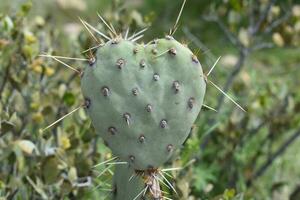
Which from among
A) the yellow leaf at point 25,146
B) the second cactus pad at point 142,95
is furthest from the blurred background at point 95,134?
the second cactus pad at point 142,95

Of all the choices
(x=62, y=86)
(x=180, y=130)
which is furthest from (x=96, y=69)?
(x=62, y=86)

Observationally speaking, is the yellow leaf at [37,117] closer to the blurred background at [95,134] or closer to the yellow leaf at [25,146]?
the blurred background at [95,134]

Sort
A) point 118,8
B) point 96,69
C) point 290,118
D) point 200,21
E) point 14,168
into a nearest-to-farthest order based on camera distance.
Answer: point 96,69 → point 14,168 → point 118,8 → point 290,118 → point 200,21

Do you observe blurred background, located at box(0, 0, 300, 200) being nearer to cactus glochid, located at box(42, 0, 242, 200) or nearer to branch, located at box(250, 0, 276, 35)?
branch, located at box(250, 0, 276, 35)

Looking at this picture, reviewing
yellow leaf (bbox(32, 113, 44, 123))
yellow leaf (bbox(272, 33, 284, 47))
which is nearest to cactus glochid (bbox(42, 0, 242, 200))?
yellow leaf (bbox(32, 113, 44, 123))

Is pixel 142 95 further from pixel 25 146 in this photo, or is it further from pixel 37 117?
pixel 37 117

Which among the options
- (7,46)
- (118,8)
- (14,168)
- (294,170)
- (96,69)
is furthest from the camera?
(294,170)

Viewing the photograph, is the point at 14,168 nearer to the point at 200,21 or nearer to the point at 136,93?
the point at 136,93
